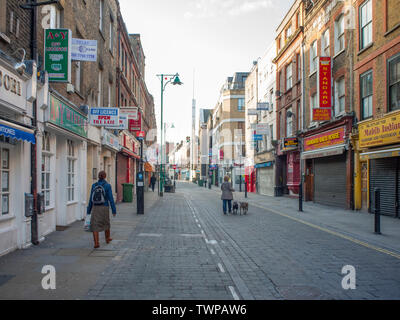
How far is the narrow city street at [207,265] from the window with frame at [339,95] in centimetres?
920

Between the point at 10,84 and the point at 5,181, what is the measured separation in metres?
2.02

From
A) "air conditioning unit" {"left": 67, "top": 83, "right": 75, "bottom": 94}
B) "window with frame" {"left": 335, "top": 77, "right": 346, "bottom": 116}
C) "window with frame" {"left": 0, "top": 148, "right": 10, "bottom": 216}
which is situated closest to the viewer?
"window with frame" {"left": 0, "top": 148, "right": 10, "bottom": 216}

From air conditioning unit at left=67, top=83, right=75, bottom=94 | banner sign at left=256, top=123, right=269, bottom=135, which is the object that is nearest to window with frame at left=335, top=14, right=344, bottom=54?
banner sign at left=256, top=123, right=269, bottom=135

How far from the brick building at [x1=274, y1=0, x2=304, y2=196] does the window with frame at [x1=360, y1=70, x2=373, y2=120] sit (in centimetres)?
735

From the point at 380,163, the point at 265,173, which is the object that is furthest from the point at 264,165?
the point at 380,163

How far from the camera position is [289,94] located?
26.3 m

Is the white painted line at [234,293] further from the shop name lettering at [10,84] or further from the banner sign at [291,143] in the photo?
the banner sign at [291,143]

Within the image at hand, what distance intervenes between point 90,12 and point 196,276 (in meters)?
12.4

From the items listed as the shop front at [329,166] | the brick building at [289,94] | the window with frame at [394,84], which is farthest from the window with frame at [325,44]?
the window with frame at [394,84]

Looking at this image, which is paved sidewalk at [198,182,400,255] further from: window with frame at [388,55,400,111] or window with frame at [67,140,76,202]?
window with frame at [67,140,76,202]

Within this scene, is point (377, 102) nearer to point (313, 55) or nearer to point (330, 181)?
point (330, 181)

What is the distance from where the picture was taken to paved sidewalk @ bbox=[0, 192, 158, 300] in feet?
16.0

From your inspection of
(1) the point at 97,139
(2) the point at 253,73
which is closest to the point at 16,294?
(1) the point at 97,139

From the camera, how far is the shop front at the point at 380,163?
13.5 metres
